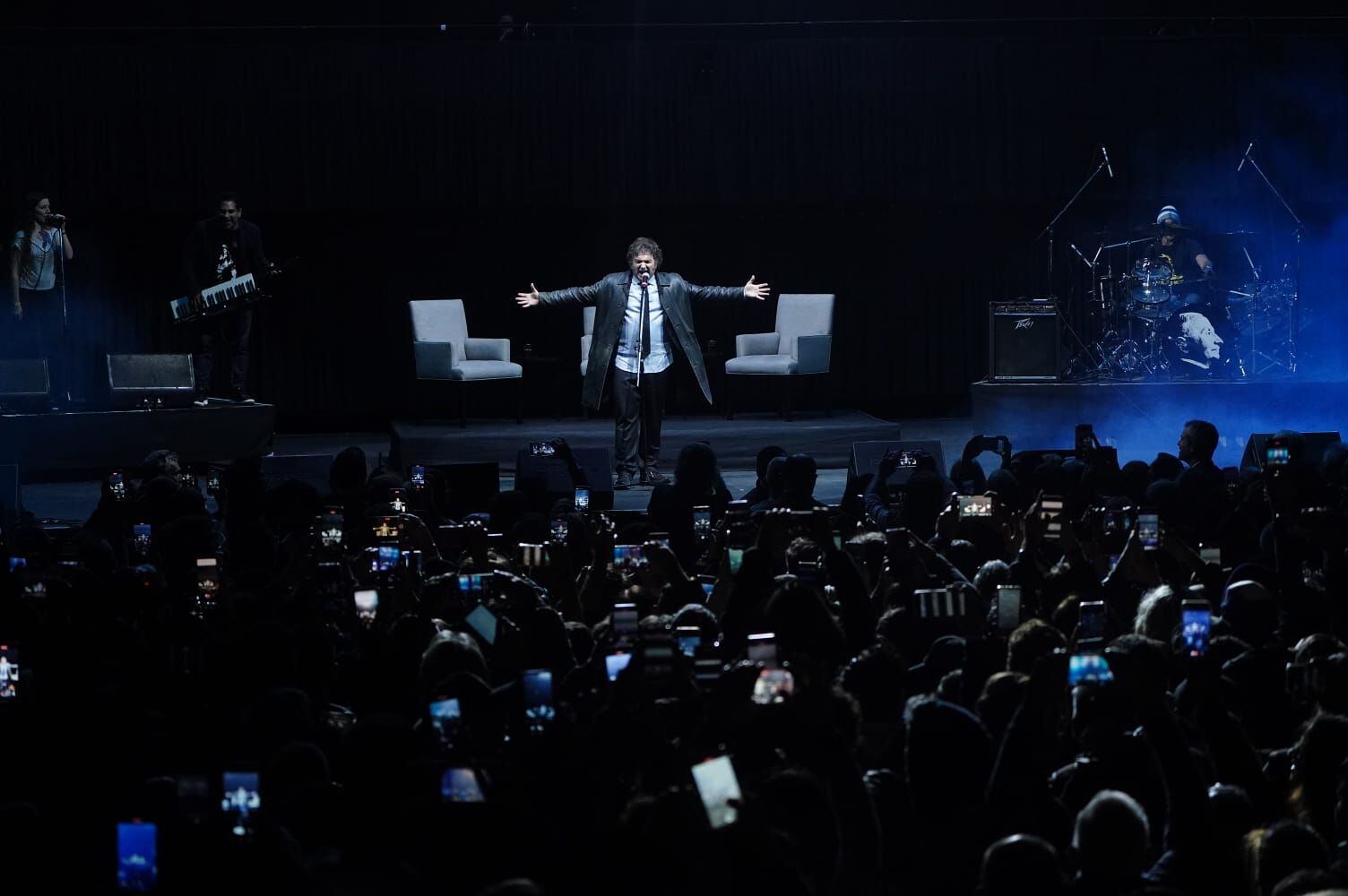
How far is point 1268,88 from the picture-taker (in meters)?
12.5

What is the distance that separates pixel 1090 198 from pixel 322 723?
10.5 metres

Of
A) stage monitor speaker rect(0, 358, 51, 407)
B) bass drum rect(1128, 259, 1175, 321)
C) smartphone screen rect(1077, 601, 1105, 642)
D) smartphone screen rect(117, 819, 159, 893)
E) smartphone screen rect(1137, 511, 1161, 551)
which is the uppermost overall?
bass drum rect(1128, 259, 1175, 321)

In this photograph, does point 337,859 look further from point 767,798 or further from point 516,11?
point 516,11

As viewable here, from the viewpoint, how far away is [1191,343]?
1152 centimetres

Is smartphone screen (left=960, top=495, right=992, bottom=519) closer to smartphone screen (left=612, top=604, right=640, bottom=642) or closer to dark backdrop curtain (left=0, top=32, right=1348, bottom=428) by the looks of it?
smartphone screen (left=612, top=604, right=640, bottom=642)

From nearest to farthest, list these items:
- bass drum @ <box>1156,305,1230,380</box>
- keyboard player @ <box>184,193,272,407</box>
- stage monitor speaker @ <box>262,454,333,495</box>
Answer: stage monitor speaker @ <box>262,454,333,495</box> → keyboard player @ <box>184,193,272,407</box> → bass drum @ <box>1156,305,1230,380</box>

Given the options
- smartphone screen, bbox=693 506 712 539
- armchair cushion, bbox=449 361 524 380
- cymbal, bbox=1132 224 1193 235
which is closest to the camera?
smartphone screen, bbox=693 506 712 539

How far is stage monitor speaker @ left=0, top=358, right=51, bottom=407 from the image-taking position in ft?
32.9

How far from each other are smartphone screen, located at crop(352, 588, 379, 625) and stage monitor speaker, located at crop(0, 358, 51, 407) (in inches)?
263

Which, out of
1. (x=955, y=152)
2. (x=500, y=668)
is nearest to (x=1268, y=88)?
(x=955, y=152)

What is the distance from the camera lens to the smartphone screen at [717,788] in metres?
2.46

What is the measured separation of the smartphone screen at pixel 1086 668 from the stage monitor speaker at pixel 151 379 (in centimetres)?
805

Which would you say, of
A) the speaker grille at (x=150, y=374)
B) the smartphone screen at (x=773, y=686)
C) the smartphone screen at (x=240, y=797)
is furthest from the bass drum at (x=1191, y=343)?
the smartphone screen at (x=240, y=797)

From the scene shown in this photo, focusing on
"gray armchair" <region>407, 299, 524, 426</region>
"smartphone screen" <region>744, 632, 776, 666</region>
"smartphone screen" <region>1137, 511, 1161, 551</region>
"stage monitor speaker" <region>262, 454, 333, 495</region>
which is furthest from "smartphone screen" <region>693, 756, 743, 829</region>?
"gray armchair" <region>407, 299, 524, 426</region>
